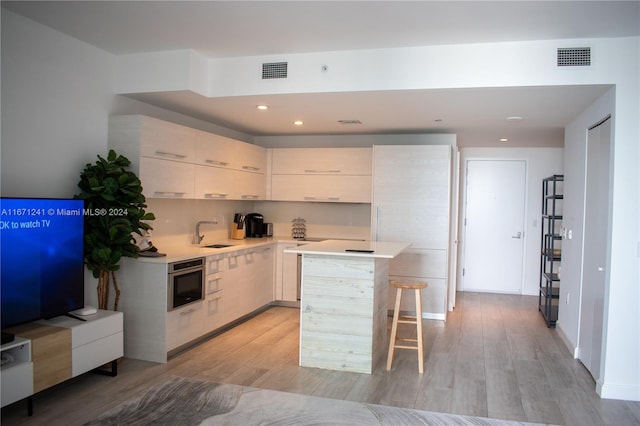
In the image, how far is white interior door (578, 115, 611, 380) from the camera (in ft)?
12.5

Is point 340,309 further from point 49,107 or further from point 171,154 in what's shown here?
point 49,107

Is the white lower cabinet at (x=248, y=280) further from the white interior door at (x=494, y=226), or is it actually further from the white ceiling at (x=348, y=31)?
the white interior door at (x=494, y=226)

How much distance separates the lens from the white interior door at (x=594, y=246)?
380 cm

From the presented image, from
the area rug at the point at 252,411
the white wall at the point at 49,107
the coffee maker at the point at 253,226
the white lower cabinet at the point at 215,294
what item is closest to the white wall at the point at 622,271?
the area rug at the point at 252,411

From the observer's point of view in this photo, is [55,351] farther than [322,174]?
No

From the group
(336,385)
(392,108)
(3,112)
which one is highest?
(392,108)

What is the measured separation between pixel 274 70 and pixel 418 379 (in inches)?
111

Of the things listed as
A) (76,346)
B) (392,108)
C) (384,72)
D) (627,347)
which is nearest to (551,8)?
(384,72)

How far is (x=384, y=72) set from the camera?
3.89 metres

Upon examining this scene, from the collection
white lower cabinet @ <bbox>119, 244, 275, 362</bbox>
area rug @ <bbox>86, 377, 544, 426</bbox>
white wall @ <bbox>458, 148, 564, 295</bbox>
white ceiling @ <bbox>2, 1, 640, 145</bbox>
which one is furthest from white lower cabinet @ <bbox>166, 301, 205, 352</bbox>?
white wall @ <bbox>458, 148, 564, 295</bbox>

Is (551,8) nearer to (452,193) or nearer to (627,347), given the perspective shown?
(627,347)

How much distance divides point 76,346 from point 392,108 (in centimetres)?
331

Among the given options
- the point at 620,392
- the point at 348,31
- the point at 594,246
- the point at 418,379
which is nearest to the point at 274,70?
the point at 348,31

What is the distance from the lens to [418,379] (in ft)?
12.8
